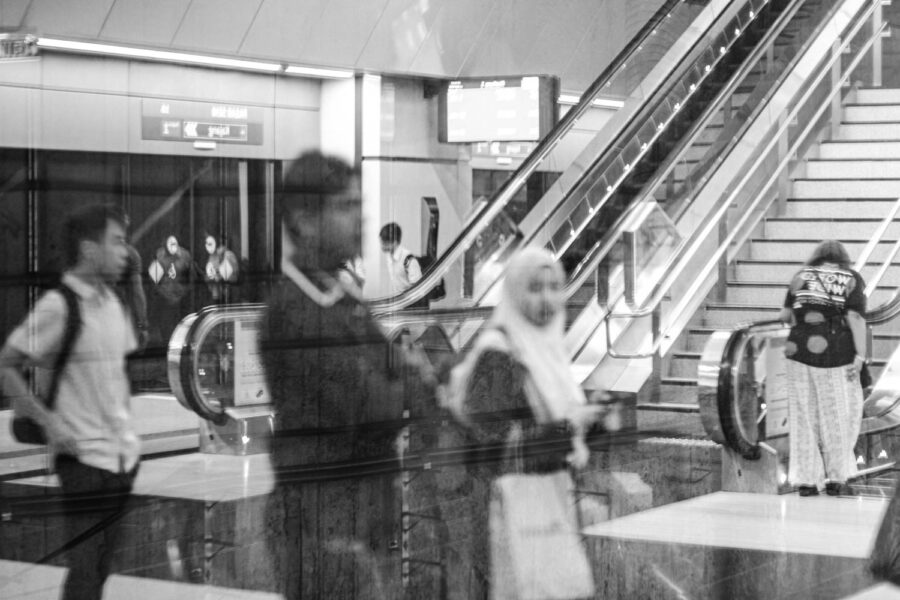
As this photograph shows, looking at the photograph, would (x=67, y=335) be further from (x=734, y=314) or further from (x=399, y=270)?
(x=734, y=314)

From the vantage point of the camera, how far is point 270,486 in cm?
314

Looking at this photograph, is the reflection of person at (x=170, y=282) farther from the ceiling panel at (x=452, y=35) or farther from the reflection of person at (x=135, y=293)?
the ceiling panel at (x=452, y=35)

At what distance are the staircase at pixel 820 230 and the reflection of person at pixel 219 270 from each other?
166cm

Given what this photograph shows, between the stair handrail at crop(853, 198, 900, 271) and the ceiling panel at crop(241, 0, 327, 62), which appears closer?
the ceiling panel at crop(241, 0, 327, 62)

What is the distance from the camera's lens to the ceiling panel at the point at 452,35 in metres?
3.29

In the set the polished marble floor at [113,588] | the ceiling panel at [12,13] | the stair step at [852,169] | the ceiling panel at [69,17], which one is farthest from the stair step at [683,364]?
the ceiling panel at [12,13]

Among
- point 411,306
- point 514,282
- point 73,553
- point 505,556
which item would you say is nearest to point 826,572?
point 505,556

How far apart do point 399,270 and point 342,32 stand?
0.56 meters

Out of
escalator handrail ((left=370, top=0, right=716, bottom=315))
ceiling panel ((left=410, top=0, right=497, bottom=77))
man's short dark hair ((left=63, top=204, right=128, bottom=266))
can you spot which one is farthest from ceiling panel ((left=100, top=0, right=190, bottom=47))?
escalator handrail ((left=370, top=0, right=716, bottom=315))

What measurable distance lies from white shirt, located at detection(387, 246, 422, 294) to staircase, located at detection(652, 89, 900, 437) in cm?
117

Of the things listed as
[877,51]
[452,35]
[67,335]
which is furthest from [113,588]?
[877,51]

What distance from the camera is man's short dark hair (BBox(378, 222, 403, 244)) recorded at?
337 cm

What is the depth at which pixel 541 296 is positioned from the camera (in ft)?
12.3

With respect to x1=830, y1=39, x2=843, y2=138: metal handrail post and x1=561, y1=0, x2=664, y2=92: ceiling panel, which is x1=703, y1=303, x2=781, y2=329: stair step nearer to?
x1=830, y1=39, x2=843, y2=138: metal handrail post
